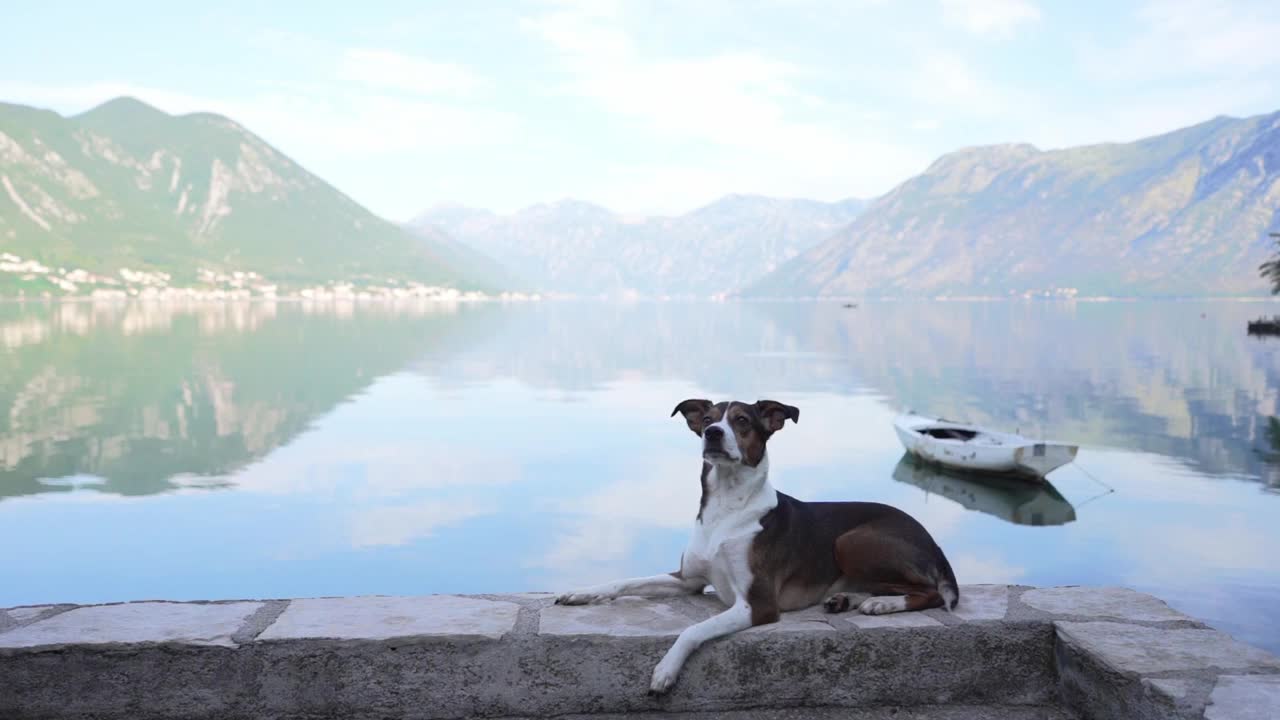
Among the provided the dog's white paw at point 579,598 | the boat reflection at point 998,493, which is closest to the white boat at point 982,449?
the boat reflection at point 998,493

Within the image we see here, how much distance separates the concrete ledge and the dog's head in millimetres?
1131

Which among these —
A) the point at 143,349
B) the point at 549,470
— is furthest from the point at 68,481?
the point at 143,349

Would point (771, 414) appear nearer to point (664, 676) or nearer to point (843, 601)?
point (843, 601)

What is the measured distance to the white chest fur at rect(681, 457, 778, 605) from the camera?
7.09m

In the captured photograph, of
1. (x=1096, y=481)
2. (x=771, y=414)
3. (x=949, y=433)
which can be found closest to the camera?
(x=771, y=414)

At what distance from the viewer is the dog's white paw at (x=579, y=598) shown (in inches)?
291

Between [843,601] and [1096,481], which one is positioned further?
[1096,481]

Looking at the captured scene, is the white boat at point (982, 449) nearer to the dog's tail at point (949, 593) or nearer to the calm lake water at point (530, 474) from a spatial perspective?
the calm lake water at point (530, 474)

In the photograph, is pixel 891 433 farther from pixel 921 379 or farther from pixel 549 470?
pixel 921 379

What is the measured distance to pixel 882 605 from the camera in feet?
23.4

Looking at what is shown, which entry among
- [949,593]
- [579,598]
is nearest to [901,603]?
[949,593]

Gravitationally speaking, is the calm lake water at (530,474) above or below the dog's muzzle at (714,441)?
below

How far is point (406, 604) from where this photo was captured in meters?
7.36

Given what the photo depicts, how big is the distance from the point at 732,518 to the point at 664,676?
3.99 ft
